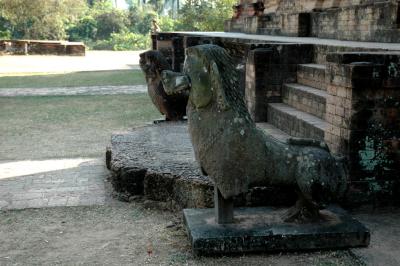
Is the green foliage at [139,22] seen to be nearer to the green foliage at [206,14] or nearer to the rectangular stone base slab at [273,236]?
the green foliage at [206,14]

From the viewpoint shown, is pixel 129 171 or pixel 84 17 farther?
pixel 84 17

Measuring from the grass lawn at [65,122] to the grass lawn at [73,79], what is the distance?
3.36m

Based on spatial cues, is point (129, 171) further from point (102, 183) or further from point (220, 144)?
point (220, 144)

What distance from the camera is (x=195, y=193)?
520cm

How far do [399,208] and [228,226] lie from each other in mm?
1816

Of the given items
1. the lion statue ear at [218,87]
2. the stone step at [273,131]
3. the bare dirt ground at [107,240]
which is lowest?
the bare dirt ground at [107,240]

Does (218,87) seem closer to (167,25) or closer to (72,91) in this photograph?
(72,91)

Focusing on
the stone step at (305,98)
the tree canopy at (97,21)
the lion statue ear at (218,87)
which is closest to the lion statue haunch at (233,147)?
the lion statue ear at (218,87)

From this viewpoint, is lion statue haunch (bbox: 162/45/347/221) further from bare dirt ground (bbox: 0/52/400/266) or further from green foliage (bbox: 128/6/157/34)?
green foliage (bbox: 128/6/157/34)

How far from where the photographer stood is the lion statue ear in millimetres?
3990

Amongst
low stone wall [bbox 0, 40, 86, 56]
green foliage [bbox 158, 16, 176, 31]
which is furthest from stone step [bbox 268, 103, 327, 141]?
green foliage [bbox 158, 16, 176, 31]

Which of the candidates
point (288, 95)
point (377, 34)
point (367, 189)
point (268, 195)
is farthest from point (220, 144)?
point (377, 34)

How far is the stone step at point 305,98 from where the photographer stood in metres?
6.39

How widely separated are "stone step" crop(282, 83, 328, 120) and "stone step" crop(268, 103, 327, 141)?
0.22 feet
